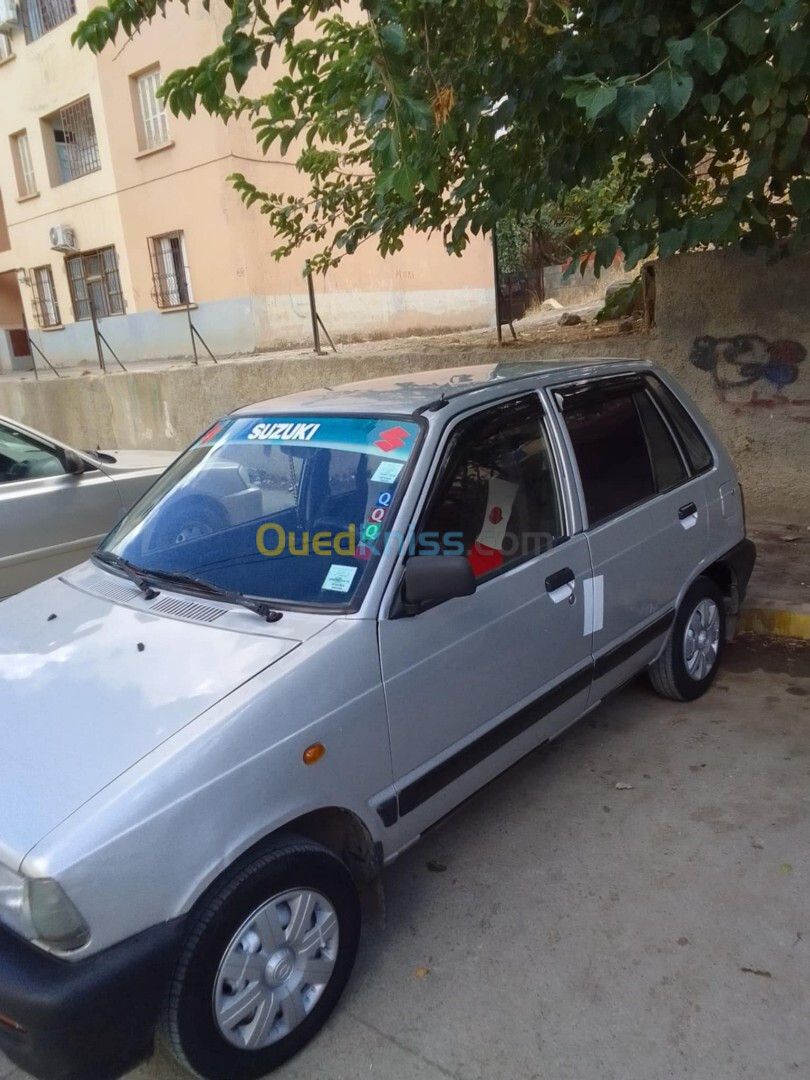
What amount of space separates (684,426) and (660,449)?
267 mm

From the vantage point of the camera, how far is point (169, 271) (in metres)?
15.0

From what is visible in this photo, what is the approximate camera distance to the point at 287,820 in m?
2.16

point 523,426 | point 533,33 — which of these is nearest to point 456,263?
point 533,33

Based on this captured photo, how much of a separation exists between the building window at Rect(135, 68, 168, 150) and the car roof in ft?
42.3

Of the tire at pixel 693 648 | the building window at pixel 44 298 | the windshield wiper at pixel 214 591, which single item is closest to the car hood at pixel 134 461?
the windshield wiper at pixel 214 591

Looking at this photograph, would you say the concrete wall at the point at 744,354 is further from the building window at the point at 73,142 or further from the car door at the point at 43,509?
the building window at the point at 73,142

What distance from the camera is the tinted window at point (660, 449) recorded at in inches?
148

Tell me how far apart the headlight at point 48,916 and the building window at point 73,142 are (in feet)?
54.0

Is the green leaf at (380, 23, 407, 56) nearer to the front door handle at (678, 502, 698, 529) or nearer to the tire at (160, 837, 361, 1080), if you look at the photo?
the front door handle at (678, 502, 698, 529)

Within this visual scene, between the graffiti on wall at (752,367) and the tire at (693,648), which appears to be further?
the graffiti on wall at (752,367)

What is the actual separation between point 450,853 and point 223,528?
1453 mm

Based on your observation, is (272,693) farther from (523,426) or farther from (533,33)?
(533,33)

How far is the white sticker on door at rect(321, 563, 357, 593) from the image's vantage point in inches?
99.2

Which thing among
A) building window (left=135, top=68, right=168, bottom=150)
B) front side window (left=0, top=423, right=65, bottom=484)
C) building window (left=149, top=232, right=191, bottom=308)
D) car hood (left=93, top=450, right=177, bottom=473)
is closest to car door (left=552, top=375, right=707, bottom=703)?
car hood (left=93, top=450, right=177, bottom=473)
